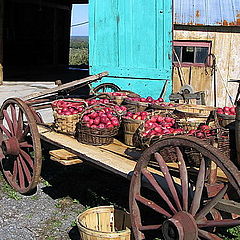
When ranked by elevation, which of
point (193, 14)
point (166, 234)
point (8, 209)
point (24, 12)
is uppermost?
point (24, 12)

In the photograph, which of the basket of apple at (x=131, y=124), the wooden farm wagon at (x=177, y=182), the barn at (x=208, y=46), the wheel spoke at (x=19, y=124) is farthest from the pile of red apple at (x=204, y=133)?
the barn at (x=208, y=46)

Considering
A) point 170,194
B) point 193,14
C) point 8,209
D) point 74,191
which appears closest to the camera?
point 170,194

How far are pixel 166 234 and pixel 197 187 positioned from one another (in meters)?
0.42

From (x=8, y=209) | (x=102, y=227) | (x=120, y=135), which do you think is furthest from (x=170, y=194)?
(x=8, y=209)

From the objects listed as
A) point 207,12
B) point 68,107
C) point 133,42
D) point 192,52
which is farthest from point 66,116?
point 207,12

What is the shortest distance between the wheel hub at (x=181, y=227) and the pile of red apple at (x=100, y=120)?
1722 mm

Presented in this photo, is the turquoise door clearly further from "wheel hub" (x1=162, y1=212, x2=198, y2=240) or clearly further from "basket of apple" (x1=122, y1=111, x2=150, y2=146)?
"wheel hub" (x1=162, y1=212, x2=198, y2=240)

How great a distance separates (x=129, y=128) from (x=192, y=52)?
4.26m

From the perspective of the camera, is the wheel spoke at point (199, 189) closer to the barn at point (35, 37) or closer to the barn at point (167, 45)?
the barn at point (167, 45)

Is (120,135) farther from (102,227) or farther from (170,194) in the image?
(170,194)

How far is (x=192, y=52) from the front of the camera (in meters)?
8.46

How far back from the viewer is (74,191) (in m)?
5.47

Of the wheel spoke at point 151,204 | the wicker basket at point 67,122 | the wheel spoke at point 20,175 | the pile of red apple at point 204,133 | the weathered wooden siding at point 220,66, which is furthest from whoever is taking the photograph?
the weathered wooden siding at point 220,66

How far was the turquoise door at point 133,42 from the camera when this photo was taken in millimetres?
7152
